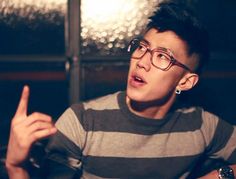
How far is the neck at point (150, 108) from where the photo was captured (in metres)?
1.99

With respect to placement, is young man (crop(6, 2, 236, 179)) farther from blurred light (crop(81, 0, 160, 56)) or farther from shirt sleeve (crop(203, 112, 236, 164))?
blurred light (crop(81, 0, 160, 56))

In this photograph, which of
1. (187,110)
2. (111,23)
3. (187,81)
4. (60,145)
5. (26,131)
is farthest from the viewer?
(111,23)

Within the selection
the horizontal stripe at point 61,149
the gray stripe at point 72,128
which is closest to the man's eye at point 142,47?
the gray stripe at point 72,128

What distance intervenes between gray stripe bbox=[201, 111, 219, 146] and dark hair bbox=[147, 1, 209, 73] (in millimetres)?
364

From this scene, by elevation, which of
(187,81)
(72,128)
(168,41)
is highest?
(168,41)

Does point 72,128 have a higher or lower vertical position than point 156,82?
lower

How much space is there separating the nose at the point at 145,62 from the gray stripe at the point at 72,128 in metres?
0.43

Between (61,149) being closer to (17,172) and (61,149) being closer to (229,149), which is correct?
(17,172)

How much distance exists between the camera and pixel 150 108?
2010mm

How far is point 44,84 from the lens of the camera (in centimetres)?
229

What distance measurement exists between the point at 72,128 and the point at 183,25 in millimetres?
793

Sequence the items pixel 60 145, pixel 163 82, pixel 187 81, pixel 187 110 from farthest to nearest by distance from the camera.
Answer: pixel 187 110, pixel 187 81, pixel 163 82, pixel 60 145

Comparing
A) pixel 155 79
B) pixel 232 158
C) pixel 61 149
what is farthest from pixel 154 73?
pixel 232 158

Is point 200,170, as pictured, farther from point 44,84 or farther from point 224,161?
point 44,84
